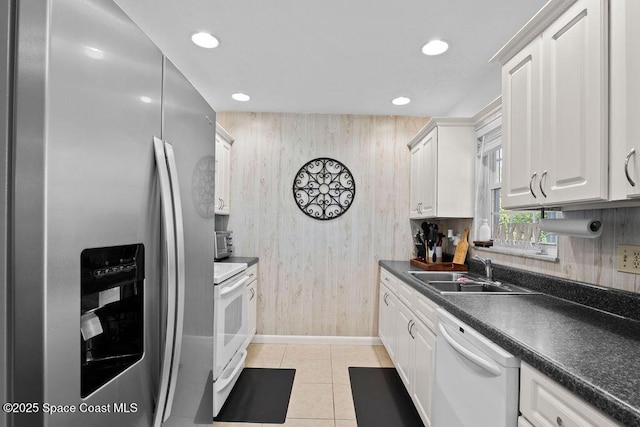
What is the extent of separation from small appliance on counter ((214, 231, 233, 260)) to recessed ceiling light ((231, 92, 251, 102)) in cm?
134

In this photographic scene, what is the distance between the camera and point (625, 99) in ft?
3.36

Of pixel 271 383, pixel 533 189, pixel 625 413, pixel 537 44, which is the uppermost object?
pixel 537 44

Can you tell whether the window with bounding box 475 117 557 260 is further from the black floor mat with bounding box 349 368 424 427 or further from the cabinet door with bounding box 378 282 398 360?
the black floor mat with bounding box 349 368 424 427

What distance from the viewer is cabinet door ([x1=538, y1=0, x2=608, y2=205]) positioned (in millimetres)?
→ 1105

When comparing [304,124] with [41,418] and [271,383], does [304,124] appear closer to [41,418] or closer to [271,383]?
[271,383]

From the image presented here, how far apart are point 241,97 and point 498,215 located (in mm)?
2564

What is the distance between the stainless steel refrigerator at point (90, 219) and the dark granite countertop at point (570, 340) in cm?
107

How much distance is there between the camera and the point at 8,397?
0.56 meters

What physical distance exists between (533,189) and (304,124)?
2584 millimetres

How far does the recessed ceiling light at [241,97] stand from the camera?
310 cm

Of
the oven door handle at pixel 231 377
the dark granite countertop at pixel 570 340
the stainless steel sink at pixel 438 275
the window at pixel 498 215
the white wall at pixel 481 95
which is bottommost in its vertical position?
the oven door handle at pixel 231 377

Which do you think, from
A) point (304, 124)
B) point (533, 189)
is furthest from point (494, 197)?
point (304, 124)

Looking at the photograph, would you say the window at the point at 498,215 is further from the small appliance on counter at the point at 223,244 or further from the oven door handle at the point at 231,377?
the small appliance on counter at the point at 223,244

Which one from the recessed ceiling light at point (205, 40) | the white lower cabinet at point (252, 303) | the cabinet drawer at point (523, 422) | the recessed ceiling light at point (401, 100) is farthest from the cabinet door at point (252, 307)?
the cabinet drawer at point (523, 422)
